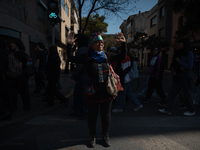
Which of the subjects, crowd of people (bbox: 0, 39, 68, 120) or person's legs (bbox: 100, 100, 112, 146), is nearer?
person's legs (bbox: 100, 100, 112, 146)

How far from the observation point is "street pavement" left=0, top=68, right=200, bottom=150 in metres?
2.62

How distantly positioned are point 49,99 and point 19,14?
360 inches

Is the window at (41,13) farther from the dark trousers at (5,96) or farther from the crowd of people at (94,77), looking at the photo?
the dark trousers at (5,96)

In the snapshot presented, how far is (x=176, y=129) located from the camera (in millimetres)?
3238

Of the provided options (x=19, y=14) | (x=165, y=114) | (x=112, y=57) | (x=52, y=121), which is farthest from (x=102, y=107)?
(x=19, y=14)

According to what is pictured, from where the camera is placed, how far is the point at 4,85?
347 centimetres

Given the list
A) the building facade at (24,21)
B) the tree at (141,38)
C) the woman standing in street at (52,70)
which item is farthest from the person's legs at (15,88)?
the tree at (141,38)

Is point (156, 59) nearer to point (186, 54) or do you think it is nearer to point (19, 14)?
point (186, 54)

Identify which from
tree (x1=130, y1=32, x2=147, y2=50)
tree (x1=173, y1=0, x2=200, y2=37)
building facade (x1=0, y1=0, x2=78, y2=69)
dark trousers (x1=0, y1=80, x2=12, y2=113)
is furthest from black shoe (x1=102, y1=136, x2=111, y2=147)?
tree (x1=130, y1=32, x2=147, y2=50)

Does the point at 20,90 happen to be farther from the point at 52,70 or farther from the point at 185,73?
the point at 185,73

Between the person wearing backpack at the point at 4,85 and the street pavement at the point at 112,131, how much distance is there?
203 millimetres

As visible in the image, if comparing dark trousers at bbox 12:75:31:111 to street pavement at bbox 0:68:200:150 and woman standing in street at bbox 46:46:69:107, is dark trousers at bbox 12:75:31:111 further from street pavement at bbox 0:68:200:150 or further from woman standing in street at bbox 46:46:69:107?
woman standing in street at bbox 46:46:69:107

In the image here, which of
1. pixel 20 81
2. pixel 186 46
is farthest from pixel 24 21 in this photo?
pixel 186 46

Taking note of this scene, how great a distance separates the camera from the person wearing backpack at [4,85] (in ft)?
11.2
